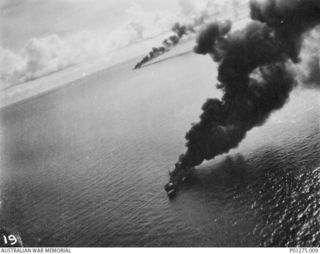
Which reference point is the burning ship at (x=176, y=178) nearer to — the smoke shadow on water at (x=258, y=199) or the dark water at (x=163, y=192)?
the smoke shadow on water at (x=258, y=199)

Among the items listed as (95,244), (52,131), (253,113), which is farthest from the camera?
(52,131)

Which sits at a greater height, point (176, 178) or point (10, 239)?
point (10, 239)

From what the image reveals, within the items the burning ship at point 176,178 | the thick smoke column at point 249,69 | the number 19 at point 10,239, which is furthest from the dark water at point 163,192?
the number 19 at point 10,239

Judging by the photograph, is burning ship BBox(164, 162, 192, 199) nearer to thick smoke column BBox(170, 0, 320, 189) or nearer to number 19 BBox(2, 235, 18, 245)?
thick smoke column BBox(170, 0, 320, 189)

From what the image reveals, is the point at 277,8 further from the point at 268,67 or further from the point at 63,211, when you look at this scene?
the point at 63,211

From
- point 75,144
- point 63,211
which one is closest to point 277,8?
point 63,211

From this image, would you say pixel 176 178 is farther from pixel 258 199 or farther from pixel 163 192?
pixel 258 199

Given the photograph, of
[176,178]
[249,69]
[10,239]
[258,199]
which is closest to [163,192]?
[176,178]

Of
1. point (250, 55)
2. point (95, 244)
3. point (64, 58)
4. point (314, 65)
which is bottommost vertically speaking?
point (95, 244)
